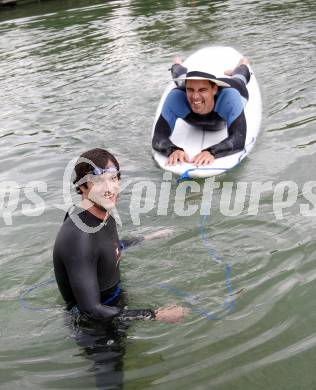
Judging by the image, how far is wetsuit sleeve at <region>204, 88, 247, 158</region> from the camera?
17.8 feet

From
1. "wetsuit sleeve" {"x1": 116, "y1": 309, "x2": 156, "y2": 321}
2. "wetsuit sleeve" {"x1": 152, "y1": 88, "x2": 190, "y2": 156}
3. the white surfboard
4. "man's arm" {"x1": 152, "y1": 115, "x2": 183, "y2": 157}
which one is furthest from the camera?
"wetsuit sleeve" {"x1": 152, "y1": 88, "x2": 190, "y2": 156}

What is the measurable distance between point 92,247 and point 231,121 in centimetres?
316

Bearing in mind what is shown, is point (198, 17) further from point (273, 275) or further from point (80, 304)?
point (80, 304)

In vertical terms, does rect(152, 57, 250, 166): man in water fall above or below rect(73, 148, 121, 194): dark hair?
below

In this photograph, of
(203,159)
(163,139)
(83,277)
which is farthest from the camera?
(163,139)

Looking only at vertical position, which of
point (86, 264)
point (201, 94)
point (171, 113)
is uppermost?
point (86, 264)

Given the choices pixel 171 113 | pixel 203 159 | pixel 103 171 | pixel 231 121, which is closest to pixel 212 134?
pixel 231 121

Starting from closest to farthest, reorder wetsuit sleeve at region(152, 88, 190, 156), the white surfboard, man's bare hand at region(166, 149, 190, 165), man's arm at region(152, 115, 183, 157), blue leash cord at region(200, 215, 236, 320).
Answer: blue leash cord at region(200, 215, 236, 320)
the white surfboard
man's bare hand at region(166, 149, 190, 165)
man's arm at region(152, 115, 183, 157)
wetsuit sleeve at region(152, 88, 190, 156)

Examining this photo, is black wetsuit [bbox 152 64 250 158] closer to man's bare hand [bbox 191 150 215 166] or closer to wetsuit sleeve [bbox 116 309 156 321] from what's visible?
man's bare hand [bbox 191 150 215 166]

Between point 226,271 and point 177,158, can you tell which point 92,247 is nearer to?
point 226,271

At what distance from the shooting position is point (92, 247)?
2768 millimetres

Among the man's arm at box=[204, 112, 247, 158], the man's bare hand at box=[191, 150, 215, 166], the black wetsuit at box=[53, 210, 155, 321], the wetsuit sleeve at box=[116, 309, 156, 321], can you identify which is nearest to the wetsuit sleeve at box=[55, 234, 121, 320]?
the black wetsuit at box=[53, 210, 155, 321]

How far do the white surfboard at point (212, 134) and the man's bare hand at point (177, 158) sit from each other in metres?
0.06

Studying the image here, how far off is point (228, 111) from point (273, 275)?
2.51 metres
